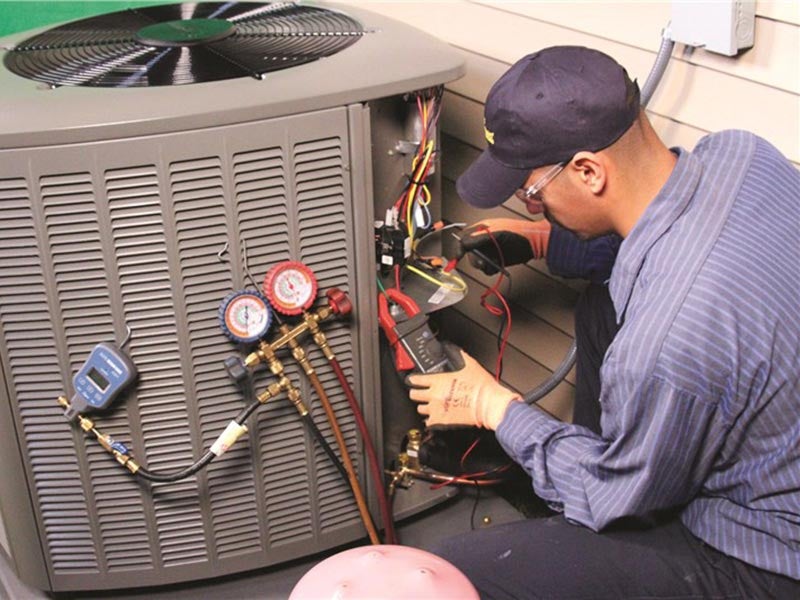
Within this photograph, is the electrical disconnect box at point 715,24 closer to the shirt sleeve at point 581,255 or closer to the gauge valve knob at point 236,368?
the shirt sleeve at point 581,255

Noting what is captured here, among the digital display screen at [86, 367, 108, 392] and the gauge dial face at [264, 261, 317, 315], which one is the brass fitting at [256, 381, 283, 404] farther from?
the digital display screen at [86, 367, 108, 392]

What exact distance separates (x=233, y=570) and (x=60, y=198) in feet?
2.66

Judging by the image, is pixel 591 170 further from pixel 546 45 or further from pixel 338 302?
pixel 546 45

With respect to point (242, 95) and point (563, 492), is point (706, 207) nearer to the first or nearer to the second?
point (563, 492)

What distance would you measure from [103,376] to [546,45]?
42.1 inches

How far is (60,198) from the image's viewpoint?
68.6 inches

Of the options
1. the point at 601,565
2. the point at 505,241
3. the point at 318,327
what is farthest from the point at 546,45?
the point at 601,565

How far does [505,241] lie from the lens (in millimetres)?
2129

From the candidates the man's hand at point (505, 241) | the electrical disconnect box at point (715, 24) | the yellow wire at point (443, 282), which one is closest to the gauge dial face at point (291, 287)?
the yellow wire at point (443, 282)

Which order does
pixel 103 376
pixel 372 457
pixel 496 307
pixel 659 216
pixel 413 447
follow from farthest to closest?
pixel 496 307 < pixel 413 447 < pixel 372 457 < pixel 103 376 < pixel 659 216

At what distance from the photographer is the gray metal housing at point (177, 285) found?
1.74 m

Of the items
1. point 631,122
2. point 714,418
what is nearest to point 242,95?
point 631,122

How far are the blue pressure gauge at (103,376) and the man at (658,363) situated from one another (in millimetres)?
614

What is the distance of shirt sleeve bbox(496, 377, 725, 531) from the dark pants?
4 centimetres
